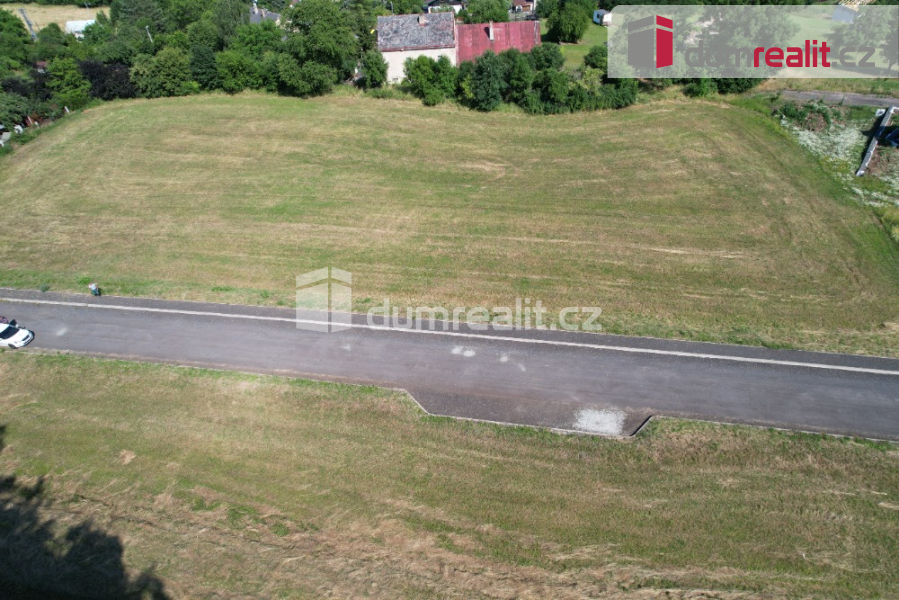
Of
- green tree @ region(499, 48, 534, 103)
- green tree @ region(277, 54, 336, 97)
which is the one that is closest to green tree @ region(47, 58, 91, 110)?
green tree @ region(277, 54, 336, 97)

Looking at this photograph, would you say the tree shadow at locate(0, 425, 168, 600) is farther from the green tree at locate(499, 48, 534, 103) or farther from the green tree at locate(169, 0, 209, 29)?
the green tree at locate(169, 0, 209, 29)

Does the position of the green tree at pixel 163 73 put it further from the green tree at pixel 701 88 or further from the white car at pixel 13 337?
the green tree at pixel 701 88

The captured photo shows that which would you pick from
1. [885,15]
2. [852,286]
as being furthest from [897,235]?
[885,15]

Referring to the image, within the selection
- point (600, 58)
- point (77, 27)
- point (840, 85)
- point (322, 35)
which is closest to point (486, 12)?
point (600, 58)

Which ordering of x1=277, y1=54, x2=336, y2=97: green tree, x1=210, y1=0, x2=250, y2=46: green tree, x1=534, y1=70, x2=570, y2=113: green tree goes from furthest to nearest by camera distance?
1. x1=210, y1=0, x2=250, y2=46: green tree
2. x1=277, y1=54, x2=336, y2=97: green tree
3. x1=534, y1=70, x2=570, y2=113: green tree

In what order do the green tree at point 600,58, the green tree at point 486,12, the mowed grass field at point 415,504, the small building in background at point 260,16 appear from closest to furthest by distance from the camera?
the mowed grass field at point 415,504
the green tree at point 600,58
the green tree at point 486,12
the small building in background at point 260,16

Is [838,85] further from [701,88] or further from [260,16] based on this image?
[260,16]

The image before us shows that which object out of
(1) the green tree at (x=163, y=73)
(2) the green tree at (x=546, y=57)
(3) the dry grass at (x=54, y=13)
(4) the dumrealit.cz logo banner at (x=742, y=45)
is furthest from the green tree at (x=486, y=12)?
(3) the dry grass at (x=54, y=13)
